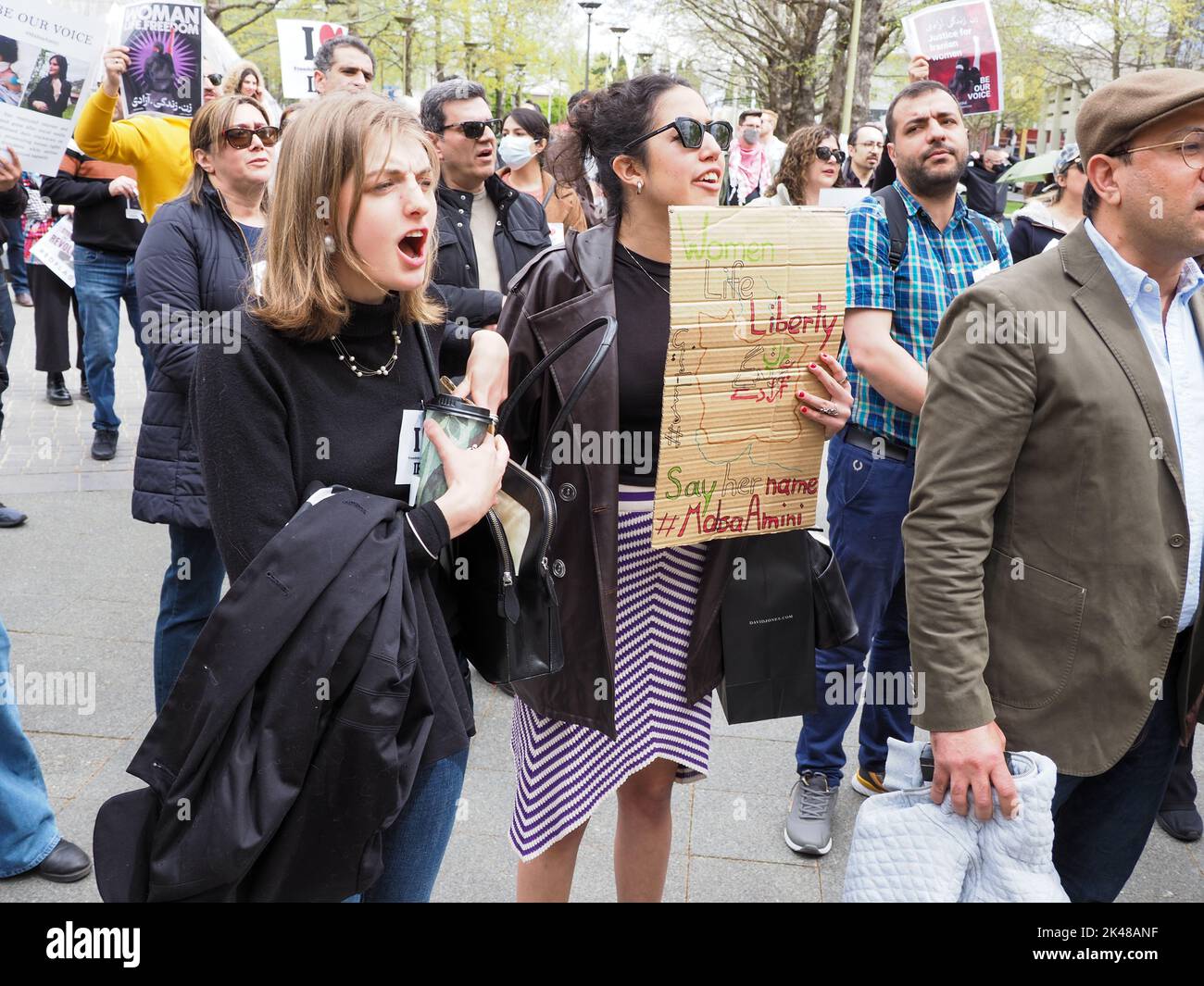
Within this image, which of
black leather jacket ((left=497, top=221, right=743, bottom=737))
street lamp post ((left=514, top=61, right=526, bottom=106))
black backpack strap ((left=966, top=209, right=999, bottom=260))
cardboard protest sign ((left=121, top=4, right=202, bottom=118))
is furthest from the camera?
street lamp post ((left=514, top=61, right=526, bottom=106))

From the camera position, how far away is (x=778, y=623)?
2592mm

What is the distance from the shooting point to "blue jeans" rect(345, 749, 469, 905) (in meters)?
2.08

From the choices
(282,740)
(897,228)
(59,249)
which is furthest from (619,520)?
(59,249)

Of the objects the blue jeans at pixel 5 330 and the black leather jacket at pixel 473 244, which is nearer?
the blue jeans at pixel 5 330

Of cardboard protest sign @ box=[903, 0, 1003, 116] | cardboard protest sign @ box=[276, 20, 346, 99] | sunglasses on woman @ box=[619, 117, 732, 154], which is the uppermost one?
cardboard protest sign @ box=[276, 20, 346, 99]

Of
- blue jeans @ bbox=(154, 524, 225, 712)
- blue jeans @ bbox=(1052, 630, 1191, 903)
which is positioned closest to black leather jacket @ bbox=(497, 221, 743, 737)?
blue jeans @ bbox=(1052, 630, 1191, 903)

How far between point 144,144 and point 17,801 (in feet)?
9.83

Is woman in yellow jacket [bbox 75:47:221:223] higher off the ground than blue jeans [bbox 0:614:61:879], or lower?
higher

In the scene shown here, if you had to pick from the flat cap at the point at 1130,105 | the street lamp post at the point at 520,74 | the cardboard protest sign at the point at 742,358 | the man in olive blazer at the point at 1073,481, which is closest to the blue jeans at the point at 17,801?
the cardboard protest sign at the point at 742,358

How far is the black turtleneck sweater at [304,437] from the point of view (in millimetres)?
1853

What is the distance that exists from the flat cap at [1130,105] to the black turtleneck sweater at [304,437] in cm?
142

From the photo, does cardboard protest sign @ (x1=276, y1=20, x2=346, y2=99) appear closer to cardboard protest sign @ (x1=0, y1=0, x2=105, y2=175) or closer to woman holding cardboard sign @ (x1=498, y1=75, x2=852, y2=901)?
cardboard protest sign @ (x1=0, y1=0, x2=105, y2=175)

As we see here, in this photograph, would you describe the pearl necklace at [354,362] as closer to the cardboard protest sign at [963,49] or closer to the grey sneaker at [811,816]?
the grey sneaker at [811,816]

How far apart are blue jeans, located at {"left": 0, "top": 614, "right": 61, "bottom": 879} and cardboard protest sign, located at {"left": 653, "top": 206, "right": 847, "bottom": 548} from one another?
186cm
